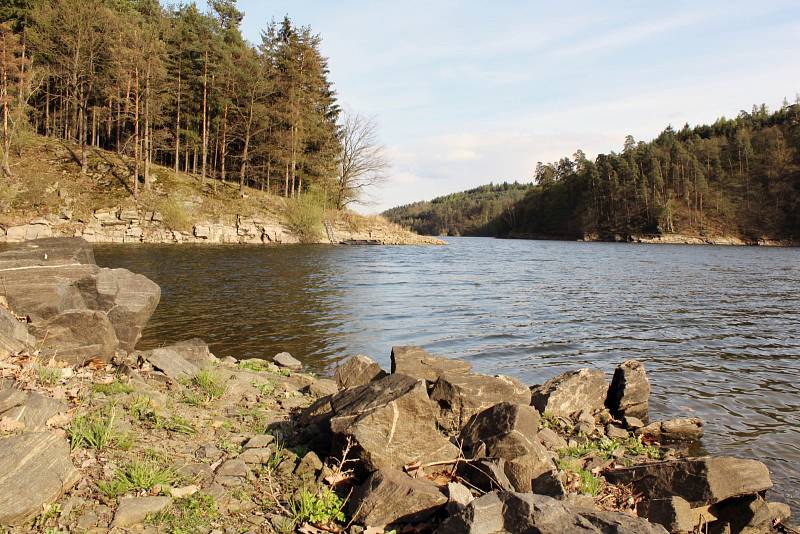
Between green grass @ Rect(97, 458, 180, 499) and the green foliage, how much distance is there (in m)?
1.10

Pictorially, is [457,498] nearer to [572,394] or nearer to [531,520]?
[531,520]

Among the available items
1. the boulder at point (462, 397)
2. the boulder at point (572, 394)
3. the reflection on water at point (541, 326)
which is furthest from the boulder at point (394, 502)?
the reflection on water at point (541, 326)

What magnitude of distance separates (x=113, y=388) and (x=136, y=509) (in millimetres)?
2536

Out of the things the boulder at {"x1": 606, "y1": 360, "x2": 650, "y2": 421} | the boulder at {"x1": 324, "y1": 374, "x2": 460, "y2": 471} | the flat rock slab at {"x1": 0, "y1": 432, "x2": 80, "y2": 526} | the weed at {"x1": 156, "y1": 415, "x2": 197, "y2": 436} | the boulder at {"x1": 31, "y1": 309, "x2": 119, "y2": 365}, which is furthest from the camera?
the boulder at {"x1": 606, "y1": 360, "x2": 650, "y2": 421}

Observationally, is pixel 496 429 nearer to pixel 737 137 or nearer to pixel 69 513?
pixel 69 513

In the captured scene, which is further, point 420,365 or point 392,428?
point 420,365

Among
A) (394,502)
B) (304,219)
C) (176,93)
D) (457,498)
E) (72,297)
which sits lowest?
(394,502)

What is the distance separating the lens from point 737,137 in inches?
4764

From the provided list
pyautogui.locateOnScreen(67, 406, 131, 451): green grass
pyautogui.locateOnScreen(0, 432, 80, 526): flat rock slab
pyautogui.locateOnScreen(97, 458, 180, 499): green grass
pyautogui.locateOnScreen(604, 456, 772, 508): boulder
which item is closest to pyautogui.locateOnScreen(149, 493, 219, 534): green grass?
pyautogui.locateOnScreen(97, 458, 180, 499): green grass

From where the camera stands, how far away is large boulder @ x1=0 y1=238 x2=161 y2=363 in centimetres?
705

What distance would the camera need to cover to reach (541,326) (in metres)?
15.6

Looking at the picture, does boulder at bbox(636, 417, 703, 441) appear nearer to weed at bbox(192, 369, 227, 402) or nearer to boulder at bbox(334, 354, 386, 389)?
boulder at bbox(334, 354, 386, 389)

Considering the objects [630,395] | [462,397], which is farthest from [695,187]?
[462,397]

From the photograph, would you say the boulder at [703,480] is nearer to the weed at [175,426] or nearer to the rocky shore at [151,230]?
the weed at [175,426]
